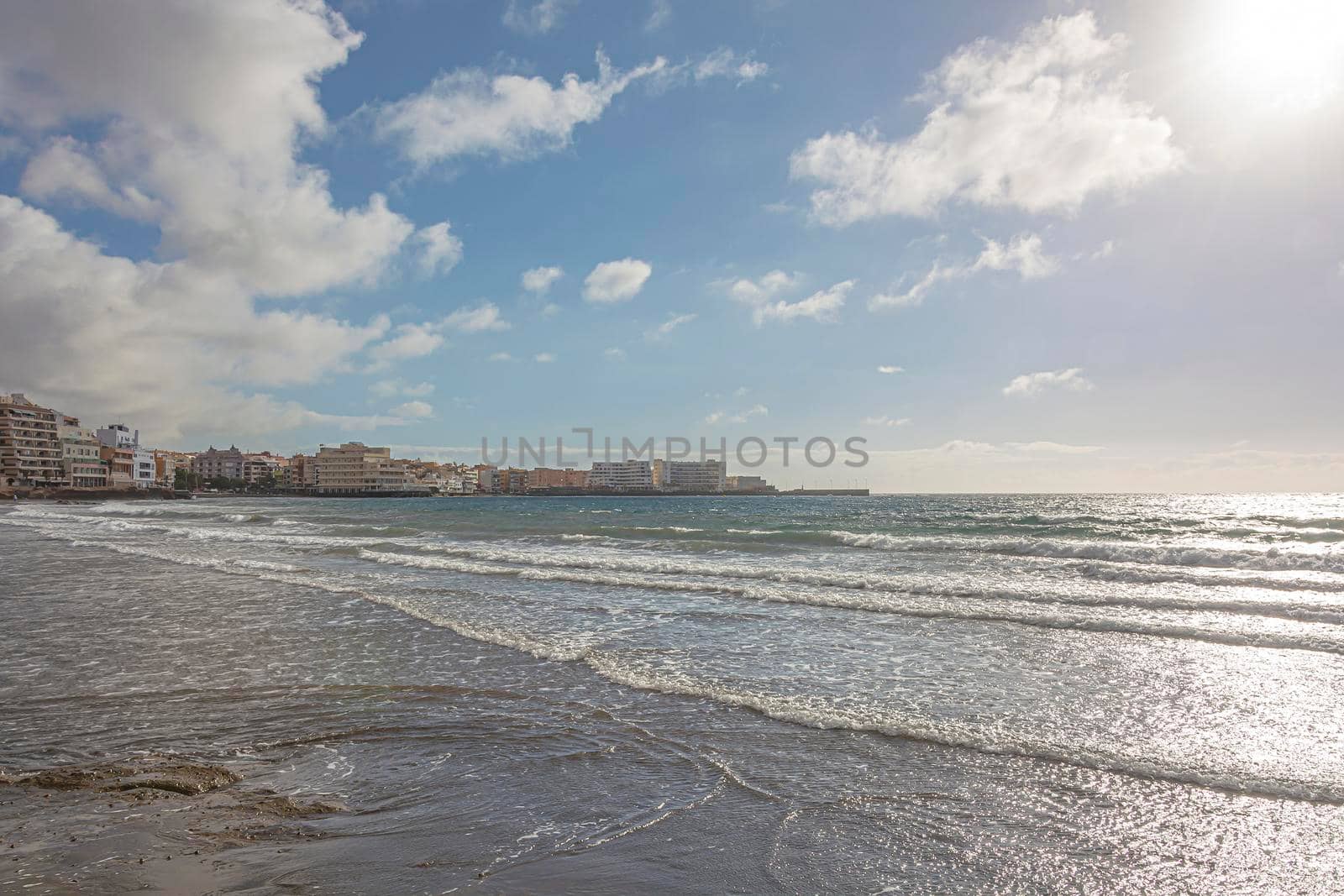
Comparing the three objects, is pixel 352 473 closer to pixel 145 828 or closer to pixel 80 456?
pixel 80 456

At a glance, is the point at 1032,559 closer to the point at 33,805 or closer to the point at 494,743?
the point at 494,743

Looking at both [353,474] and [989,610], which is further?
[353,474]

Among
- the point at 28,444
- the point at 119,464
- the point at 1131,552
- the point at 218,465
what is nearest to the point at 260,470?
the point at 218,465

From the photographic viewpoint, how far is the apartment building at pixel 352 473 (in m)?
170

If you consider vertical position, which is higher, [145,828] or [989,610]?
[145,828]

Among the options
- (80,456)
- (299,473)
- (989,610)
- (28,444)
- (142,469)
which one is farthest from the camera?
(299,473)

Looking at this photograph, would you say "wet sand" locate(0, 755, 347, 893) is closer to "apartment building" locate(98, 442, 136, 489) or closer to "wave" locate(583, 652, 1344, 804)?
"wave" locate(583, 652, 1344, 804)

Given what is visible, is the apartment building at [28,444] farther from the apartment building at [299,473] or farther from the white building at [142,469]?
the apartment building at [299,473]

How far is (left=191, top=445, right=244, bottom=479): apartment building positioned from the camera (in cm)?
18562

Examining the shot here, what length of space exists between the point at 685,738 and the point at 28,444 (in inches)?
5887

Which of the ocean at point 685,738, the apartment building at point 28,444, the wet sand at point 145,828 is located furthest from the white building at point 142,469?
the wet sand at point 145,828

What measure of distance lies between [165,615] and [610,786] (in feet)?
35.1

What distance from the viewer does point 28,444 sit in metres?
114

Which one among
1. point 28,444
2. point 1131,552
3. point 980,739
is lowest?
point 1131,552
